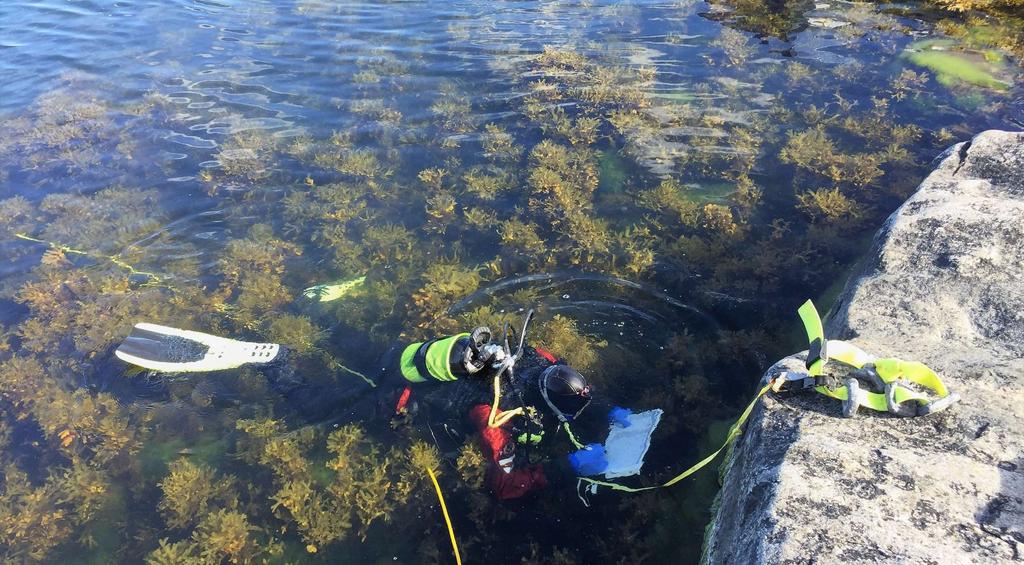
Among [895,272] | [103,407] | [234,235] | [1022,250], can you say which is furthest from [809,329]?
[234,235]

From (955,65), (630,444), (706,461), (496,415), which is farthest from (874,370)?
(955,65)

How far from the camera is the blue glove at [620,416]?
566 cm

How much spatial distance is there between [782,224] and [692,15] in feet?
27.2

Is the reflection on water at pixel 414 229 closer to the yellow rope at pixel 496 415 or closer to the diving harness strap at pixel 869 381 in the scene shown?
the yellow rope at pixel 496 415

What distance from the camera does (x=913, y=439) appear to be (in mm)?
3387

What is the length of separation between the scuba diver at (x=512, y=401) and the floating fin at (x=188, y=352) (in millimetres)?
2215

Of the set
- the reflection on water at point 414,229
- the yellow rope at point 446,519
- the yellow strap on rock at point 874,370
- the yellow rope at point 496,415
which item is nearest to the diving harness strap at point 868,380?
the yellow strap on rock at point 874,370

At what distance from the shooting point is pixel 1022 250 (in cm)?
481

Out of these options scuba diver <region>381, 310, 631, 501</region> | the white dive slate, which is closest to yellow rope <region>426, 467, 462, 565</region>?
scuba diver <region>381, 310, 631, 501</region>

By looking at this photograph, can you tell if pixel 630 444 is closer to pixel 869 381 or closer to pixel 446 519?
pixel 446 519

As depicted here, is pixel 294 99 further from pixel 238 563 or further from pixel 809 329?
pixel 809 329

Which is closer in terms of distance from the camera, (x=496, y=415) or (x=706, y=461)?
(x=706, y=461)

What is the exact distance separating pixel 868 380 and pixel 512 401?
3042mm

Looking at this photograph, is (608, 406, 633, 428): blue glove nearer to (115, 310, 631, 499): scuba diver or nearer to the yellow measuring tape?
(115, 310, 631, 499): scuba diver
